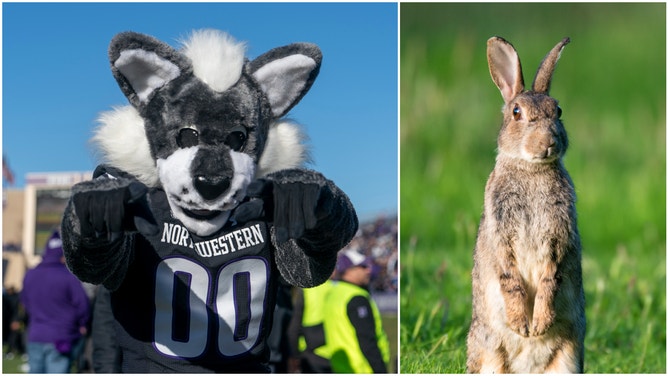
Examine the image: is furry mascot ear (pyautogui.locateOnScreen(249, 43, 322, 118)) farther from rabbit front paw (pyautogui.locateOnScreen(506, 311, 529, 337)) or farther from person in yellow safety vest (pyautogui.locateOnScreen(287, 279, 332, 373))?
person in yellow safety vest (pyautogui.locateOnScreen(287, 279, 332, 373))

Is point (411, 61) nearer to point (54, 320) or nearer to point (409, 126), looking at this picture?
point (409, 126)

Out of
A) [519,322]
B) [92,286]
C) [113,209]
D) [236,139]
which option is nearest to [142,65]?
[236,139]

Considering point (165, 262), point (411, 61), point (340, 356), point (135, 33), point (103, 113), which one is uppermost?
point (411, 61)

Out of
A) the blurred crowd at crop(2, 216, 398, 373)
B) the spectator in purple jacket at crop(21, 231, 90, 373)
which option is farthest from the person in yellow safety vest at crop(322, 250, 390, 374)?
the spectator in purple jacket at crop(21, 231, 90, 373)

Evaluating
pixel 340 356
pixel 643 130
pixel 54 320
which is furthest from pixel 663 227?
pixel 54 320

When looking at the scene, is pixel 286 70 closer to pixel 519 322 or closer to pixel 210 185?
pixel 210 185

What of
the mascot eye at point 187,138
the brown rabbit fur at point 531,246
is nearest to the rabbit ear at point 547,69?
the brown rabbit fur at point 531,246

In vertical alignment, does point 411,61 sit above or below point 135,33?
above
